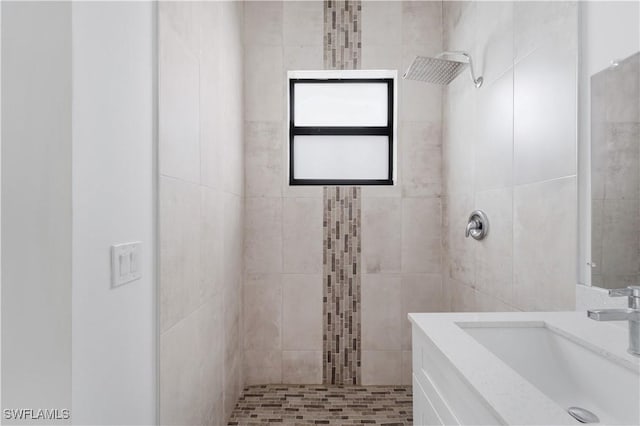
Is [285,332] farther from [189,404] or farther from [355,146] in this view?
[355,146]

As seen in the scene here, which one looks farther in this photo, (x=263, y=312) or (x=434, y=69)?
(x=263, y=312)

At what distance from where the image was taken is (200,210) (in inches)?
62.2

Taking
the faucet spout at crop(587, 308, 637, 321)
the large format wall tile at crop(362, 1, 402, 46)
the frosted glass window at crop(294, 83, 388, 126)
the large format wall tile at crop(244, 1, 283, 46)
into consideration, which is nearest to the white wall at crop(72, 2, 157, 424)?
the faucet spout at crop(587, 308, 637, 321)

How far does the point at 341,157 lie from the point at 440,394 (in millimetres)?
1869

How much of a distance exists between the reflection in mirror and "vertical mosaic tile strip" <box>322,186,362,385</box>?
1.49 m

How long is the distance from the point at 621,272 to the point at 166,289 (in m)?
1.30

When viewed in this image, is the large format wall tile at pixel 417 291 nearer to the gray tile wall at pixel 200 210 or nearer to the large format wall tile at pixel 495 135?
the large format wall tile at pixel 495 135

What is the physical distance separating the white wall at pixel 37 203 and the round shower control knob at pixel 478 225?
5.48 feet

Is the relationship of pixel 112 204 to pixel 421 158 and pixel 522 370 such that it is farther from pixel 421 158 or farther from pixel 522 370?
pixel 421 158

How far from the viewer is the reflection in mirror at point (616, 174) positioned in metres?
0.95

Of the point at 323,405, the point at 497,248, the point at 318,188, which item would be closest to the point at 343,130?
the point at 318,188

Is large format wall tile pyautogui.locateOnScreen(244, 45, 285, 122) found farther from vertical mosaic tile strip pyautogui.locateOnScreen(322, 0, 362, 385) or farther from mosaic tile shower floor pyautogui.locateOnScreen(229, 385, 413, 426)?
mosaic tile shower floor pyautogui.locateOnScreen(229, 385, 413, 426)

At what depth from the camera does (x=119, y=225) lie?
37.8 inches

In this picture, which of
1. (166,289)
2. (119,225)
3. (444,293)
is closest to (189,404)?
(166,289)
